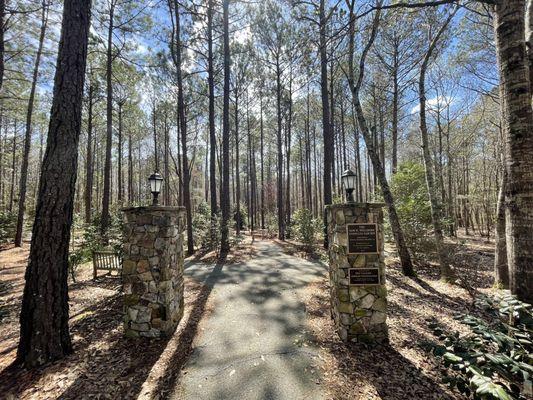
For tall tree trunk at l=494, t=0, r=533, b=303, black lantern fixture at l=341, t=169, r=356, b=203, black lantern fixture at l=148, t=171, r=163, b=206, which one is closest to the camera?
tall tree trunk at l=494, t=0, r=533, b=303

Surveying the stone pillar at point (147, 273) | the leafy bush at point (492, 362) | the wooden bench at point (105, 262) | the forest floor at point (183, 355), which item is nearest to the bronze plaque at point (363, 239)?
the forest floor at point (183, 355)

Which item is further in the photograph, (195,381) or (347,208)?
(347,208)

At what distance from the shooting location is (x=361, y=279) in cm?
314

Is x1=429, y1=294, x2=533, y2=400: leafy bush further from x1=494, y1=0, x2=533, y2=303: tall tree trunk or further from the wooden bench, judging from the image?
the wooden bench

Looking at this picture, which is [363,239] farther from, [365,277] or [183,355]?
[183,355]

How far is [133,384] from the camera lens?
246cm

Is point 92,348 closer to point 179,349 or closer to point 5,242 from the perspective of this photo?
point 179,349

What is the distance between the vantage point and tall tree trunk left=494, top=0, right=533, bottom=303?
210 centimetres

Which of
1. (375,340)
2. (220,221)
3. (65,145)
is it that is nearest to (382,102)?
(220,221)

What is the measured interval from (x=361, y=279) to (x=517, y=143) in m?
2.10

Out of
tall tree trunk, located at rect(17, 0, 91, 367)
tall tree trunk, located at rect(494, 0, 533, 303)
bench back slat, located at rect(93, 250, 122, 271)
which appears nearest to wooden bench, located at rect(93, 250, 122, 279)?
bench back slat, located at rect(93, 250, 122, 271)

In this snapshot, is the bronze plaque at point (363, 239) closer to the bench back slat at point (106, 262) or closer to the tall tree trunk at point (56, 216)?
the tall tree trunk at point (56, 216)

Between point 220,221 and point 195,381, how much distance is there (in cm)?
670

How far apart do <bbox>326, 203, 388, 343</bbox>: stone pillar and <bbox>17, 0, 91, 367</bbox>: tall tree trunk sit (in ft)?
11.3
